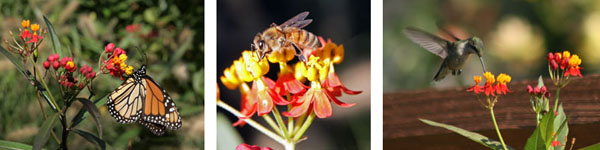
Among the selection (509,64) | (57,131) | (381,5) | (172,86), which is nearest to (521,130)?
(509,64)

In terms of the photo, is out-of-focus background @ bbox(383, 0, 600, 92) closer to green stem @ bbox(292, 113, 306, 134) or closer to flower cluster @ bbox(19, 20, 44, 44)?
green stem @ bbox(292, 113, 306, 134)

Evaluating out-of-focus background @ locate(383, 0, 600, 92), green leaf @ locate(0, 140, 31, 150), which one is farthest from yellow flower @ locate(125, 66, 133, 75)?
out-of-focus background @ locate(383, 0, 600, 92)

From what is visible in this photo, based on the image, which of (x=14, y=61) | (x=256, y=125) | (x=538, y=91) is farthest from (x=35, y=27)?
(x=538, y=91)

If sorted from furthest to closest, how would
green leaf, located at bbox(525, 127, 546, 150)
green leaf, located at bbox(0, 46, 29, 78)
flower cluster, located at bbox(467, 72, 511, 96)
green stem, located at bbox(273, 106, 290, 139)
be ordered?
green stem, located at bbox(273, 106, 290, 139), green leaf, located at bbox(0, 46, 29, 78), flower cluster, located at bbox(467, 72, 511, 96), green leaf, located at bbox(525, 127, 546, 150)

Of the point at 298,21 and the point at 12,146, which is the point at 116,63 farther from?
the point at 298,21

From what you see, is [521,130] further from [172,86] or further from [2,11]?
[2,11]

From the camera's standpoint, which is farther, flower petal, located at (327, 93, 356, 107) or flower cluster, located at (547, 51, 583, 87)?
flower petal, located at (327, 93, 356, 107)
